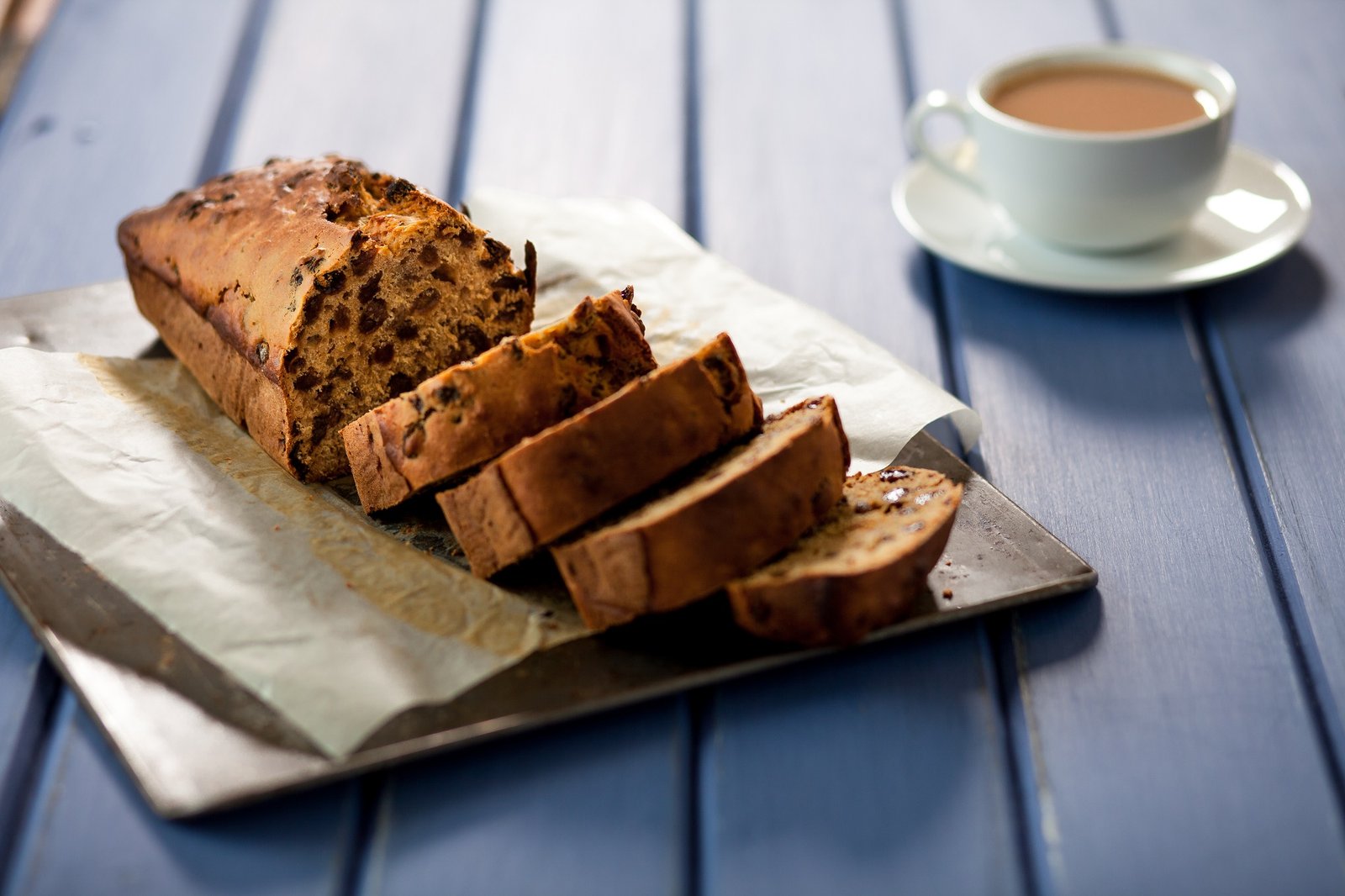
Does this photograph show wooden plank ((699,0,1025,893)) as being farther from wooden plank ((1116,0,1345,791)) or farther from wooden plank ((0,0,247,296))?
wooden plank ((0,0,247,296))

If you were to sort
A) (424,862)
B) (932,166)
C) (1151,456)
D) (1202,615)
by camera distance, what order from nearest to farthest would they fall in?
(424,862), (1202,615), (1151,456), (932,166)

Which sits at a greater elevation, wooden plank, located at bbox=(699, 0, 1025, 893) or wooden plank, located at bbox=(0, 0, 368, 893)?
wooden plank, located at bbox=(0, 0, 368, 893)

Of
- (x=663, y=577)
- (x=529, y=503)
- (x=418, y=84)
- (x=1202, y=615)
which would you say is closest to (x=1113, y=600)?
(x=1202, y=615)

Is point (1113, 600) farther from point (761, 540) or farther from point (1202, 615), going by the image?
point (761, 540)

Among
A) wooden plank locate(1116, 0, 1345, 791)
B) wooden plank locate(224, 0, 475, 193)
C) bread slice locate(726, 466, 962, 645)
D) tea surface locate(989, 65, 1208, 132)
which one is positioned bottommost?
wooden plank locate(1116, 0, 1345, 791)

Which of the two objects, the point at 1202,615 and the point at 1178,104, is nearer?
the point at 1202,615

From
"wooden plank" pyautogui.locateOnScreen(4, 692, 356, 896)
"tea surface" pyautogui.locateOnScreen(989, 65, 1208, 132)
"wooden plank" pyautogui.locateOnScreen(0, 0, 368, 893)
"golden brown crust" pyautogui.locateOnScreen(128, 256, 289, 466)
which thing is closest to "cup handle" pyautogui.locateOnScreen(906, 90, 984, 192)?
"tea surface" pyautogui.locateOnScreen(989, 65, 1208, 132)

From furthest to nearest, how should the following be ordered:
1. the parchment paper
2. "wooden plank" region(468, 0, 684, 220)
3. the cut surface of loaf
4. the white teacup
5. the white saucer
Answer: "wooden plank" region(468, 0, 684, 220) → the white saucer → the white teacup → the parchment paper → the cut surface of loaf
